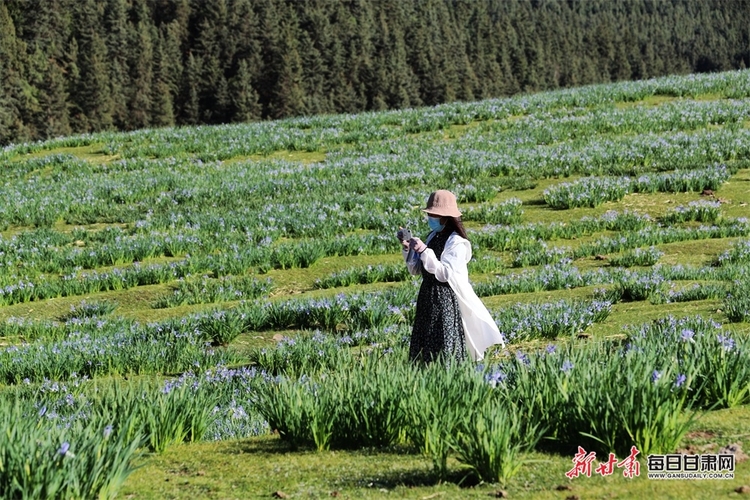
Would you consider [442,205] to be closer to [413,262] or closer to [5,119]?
[413,262]

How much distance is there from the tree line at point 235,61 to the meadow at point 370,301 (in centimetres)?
4250

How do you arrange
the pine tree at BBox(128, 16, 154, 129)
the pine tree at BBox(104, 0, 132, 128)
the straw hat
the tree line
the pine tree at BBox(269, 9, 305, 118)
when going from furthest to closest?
the pine tree at BBox(269, 9, 305, 118), the pine tree at BBox(128, 16, 154, 129), the pine tree at BBox(104, 0, 132, 128), the tree line, the straw hat

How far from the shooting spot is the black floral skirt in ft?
21.6

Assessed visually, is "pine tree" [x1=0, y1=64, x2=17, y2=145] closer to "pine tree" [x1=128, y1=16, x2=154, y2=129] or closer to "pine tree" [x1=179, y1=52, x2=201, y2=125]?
"pine tree" [x1=128, y1=16, x2=154, y2=129]

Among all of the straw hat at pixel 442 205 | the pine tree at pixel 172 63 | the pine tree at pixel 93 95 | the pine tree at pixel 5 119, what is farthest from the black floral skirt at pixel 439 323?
the pine tree at pixel 172 63

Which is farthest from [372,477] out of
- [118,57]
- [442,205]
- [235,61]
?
[118,57]

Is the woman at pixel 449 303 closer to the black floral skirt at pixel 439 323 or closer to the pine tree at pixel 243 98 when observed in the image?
Answer: the black floral skirt at pixel 439 323

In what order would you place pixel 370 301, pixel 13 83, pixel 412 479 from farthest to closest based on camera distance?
pixel 13 83 → pixel 370 301 → pixel 412 479

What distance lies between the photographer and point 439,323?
6.60m

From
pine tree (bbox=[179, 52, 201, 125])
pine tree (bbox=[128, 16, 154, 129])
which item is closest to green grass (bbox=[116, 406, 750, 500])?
pine tree (bbox=[128, 16, 154, 129])

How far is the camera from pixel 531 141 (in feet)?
67.5

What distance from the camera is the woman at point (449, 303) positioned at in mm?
6570

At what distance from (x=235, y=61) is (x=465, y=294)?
73618 millimetres

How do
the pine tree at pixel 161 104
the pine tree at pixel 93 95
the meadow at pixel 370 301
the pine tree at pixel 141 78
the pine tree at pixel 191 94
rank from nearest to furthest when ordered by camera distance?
the meadow at pixel 370 301
the pine tree at pixel 93 95
the pine tree at pixel 161 104
the pine tree at pixel 141 78
the pine tree at pixel 191 94
